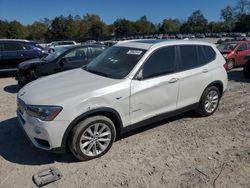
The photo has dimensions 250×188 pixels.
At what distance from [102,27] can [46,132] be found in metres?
93.9

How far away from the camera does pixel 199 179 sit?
130 inches

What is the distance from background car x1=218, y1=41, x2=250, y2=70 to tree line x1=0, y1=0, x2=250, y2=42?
207 ft

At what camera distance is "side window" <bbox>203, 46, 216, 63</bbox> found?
523 cm

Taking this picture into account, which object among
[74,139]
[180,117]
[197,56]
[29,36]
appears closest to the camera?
[74,139]

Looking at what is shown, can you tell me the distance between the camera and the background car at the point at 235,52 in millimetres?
11921

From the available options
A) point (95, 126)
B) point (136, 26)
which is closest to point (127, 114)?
point (95, 126)

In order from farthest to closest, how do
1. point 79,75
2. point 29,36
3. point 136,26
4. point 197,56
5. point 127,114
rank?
point 136,26 → point 29,36 → point 197,56 → point 79,75 → point 127,114

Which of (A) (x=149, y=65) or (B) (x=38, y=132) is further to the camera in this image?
(A) (x=149, y=65)

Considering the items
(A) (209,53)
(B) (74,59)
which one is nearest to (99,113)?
(A) (209,53)

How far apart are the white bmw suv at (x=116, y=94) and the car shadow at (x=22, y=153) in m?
0.38

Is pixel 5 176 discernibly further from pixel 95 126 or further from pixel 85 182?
pixel 95 126

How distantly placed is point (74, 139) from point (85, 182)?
61 centimetres

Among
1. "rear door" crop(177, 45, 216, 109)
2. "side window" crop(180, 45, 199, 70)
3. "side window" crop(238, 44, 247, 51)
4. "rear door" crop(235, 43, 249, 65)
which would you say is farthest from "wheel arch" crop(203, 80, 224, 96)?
"side window" crop(238, 44, 247, 51)

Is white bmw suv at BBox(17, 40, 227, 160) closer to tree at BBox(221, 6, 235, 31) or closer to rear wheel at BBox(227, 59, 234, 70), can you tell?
rear wheel at BBox(227, 59, 234, 70)
